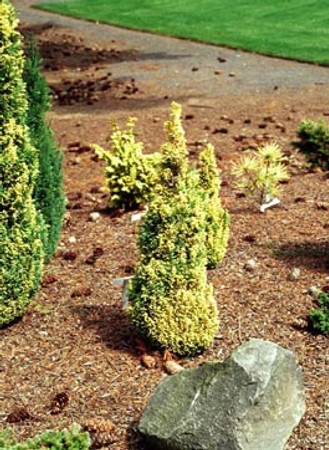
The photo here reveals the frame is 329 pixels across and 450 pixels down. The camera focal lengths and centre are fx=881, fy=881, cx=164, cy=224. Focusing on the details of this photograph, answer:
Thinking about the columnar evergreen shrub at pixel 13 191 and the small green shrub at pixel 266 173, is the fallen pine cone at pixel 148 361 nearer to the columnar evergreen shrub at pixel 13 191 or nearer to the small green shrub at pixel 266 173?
the columnar evergreen shrub at pixel 13 191

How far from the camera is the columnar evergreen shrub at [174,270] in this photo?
17.7 ft

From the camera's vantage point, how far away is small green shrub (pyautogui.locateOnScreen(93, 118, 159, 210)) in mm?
8773

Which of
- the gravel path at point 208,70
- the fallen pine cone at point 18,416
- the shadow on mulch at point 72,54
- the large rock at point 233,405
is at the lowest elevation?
the shadow on mulch at point 72,54

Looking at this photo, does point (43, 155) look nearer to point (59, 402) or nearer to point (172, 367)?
point (172, 367)

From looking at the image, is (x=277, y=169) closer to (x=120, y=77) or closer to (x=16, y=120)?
(x=16, y=120)

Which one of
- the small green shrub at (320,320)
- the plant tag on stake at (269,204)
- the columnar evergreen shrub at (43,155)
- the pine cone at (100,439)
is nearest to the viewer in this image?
the pine cone at (100,439)

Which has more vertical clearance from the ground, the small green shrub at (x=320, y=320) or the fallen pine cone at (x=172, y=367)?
the small green shrub at (x=320, y=320)

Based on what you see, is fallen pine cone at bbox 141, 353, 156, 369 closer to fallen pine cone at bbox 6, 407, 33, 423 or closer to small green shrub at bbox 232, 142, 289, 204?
fallen pine cone at bbox 6, 407, 33, 423

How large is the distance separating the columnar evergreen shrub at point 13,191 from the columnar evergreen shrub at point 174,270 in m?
0.93

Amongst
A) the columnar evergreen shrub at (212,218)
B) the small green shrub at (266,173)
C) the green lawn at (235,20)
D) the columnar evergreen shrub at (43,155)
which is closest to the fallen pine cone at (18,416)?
the columnar evergreen shrub at (43,155)

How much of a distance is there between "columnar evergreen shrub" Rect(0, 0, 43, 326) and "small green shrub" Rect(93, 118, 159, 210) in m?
2.71

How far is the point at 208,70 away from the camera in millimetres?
18766

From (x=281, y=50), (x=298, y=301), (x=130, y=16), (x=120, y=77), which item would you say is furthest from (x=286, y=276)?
(x=130, y=16)

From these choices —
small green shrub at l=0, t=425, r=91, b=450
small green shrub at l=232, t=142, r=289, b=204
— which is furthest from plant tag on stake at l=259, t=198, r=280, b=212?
small green shrub at l=0, t=425, r=91, b=450
